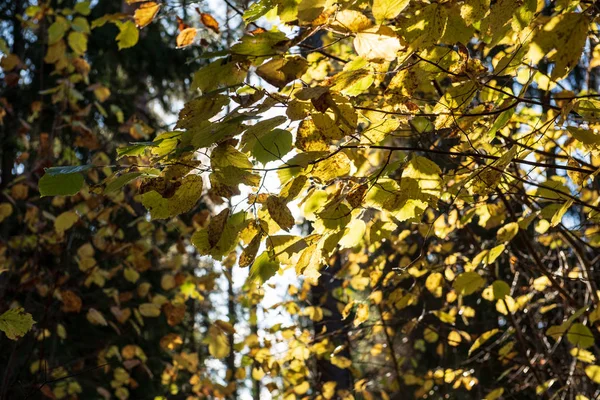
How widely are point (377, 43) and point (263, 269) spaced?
509 mm

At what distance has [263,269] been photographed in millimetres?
1223

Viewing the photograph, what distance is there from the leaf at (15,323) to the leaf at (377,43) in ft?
2.96

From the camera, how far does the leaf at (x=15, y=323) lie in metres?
1.30

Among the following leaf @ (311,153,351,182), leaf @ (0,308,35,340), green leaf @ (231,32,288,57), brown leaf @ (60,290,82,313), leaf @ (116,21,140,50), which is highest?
leaf @ (116,21,140,50)

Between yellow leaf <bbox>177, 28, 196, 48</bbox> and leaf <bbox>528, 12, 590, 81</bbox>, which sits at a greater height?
yellow leaf <bbox>177, 28, 196, 48</bbox>

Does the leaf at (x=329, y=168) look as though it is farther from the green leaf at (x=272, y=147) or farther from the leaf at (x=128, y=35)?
the leaf at (x=128, y=35)

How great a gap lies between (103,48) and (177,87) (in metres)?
1.32

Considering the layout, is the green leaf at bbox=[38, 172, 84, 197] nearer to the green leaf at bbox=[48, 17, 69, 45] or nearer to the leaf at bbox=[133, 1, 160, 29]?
the leaf at bbox=[133, 1, 160, 29]

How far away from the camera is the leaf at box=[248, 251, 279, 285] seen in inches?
47.7

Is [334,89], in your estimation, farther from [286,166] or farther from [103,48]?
[103,48]

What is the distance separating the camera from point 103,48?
6223 millimetres

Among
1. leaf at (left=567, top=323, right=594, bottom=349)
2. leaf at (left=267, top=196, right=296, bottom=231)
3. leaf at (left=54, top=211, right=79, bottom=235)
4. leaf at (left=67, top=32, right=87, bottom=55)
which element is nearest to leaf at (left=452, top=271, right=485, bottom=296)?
leaf at (left=567, top=323, right=594, bottom=349)

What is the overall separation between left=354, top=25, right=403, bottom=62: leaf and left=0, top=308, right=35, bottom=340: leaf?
2.96 ft

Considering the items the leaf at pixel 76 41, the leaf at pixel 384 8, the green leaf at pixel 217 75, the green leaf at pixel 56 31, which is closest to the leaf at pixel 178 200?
the green leaf at pixel 217 75
